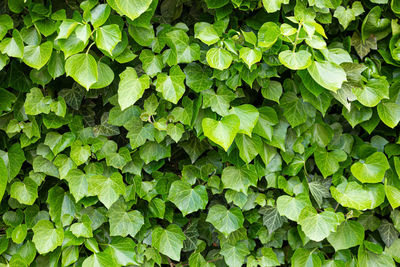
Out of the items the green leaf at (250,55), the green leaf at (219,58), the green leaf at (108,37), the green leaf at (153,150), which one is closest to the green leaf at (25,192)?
the green leaf at (153,150)

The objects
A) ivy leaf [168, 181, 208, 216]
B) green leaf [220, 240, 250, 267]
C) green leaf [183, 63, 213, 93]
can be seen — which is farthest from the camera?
green leaf [220, 240, 250, 267]

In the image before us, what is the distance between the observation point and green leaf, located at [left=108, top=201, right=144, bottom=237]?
140 centimetres

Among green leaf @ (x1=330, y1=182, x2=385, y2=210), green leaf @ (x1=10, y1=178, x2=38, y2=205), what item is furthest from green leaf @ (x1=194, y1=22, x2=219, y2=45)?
green leaf @ (x1=10, y1=178, x2=38, y2=205)

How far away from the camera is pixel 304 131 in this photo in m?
1.46

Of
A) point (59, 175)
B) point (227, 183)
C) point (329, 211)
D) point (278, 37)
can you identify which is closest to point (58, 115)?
point (59, 175)

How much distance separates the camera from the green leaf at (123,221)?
4.59 feet

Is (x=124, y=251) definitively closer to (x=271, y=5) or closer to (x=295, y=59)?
(x=295, y=59)

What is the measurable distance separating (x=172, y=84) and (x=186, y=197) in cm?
48

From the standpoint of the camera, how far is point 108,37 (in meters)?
1.11

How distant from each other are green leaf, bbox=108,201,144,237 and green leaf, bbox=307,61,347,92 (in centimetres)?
89

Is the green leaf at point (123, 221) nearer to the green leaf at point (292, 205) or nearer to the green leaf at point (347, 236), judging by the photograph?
the green leaf at point (292, 205)

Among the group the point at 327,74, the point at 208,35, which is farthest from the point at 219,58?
the point at 327,74

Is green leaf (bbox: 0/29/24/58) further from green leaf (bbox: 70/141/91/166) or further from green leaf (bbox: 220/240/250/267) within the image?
green leaf (bbox: 220/240/250/267)

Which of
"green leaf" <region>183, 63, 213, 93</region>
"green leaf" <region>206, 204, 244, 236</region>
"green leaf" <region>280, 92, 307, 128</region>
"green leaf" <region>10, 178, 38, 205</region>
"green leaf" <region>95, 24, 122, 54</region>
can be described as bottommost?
"green leaf" <region>206, 204, 244, 236</region>
